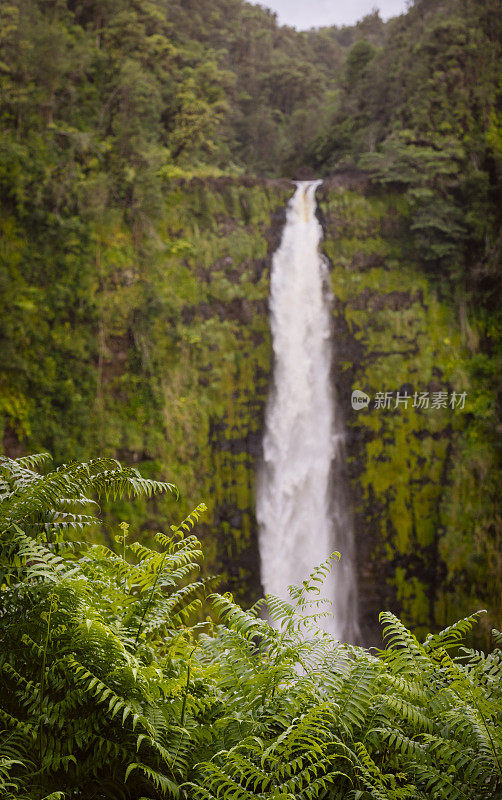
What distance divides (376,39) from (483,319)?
1895 centimetres

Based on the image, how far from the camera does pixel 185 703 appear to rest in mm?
2365

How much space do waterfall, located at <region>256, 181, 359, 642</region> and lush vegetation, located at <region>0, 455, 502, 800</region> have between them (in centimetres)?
1099

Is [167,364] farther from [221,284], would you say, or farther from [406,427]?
[406,427]

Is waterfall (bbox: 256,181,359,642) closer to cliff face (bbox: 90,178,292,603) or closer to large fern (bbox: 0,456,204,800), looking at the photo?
cliff face (bbox: 90,178,292,603)

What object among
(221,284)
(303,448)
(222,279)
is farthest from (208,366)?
(303,448)

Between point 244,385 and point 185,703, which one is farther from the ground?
point 185,703

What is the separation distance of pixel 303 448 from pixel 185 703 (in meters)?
12.4

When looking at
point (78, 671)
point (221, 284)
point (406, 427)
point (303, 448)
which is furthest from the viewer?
point (221, 284)

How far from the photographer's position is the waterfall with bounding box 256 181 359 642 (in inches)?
541

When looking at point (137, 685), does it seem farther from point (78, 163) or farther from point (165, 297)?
point (78, 163)

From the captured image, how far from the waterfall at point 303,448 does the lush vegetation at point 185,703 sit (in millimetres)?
10993

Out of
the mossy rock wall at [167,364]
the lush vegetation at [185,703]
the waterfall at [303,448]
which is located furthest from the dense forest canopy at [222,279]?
the lush vegetation at [185,703]

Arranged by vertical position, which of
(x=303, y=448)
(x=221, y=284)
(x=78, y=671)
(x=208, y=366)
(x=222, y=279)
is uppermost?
(x=222, y=279)

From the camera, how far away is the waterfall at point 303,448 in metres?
13.7
